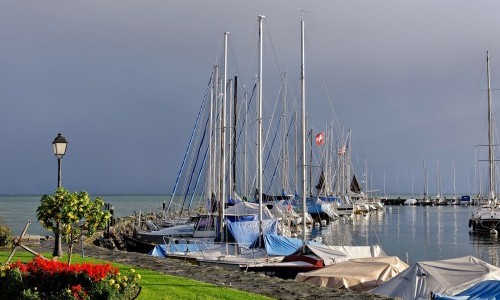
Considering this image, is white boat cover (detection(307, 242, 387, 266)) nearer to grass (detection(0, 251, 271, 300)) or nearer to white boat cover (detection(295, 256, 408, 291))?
white boat cover (detection(295, 256, 408, 291))

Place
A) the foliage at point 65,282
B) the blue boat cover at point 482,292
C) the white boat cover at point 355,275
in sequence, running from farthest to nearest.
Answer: the white boat cover at point 355,275, the blue boat cover at point 482,292, the foliage at point 65,282

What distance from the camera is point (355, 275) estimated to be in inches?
963

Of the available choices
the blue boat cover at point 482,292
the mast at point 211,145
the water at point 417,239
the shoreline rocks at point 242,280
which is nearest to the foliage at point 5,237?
the shoreline rocks at point 242,280

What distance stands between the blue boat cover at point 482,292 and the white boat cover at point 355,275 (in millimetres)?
4672

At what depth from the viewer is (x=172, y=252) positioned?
115 feet

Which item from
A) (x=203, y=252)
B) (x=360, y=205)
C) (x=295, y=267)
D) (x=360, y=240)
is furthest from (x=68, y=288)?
(x=360, y=205)

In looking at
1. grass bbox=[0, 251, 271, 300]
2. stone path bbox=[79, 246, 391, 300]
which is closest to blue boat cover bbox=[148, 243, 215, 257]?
stone path bbox=[79, 246, 391, 300]

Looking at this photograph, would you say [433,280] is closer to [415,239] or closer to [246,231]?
[246,231]

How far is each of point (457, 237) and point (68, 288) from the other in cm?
7293

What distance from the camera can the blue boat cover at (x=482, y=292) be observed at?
1942cm

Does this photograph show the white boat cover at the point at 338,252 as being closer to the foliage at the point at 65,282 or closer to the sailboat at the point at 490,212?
the foliage at the point at 65,282

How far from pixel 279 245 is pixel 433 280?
13.9 meters

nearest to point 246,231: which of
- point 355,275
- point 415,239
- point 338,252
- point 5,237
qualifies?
point 338,252

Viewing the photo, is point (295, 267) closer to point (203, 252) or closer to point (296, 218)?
point (203, 252)
